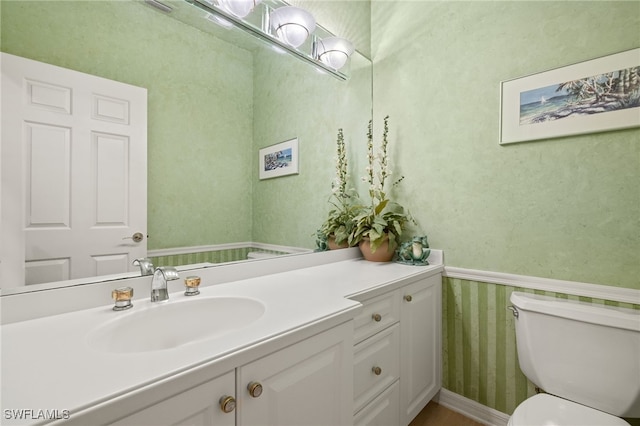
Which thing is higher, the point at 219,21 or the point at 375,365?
the point at 219,21

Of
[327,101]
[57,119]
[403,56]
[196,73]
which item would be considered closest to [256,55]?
[196,73]

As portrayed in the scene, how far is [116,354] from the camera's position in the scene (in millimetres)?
623

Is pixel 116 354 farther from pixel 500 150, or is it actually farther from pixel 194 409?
pixel 500 150

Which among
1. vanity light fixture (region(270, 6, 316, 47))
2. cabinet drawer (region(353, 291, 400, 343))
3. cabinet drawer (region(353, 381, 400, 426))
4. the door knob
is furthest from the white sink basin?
vanity light fixture (region(270, 6, 316, 47))

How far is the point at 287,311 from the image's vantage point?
2.93ft

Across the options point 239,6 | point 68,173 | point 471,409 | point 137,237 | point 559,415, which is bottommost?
point 471,409

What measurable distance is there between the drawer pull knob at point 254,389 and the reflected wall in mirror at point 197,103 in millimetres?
671

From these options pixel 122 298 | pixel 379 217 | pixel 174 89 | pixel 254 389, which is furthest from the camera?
pixel 379 217

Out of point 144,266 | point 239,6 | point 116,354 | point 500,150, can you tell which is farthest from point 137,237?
point 500,150

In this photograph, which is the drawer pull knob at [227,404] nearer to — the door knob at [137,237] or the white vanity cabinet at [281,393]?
the white vanity cabinet at [281,393]

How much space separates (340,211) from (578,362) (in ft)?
4.20

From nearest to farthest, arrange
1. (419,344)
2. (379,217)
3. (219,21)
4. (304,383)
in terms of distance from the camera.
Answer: (304,383), (219,21), (419,344), (379,217)

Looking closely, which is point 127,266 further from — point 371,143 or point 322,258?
point 371,143

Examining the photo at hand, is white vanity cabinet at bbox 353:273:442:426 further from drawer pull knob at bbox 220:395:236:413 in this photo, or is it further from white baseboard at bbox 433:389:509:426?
drawer pull knob at bbox 220:395:236:413
